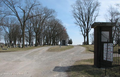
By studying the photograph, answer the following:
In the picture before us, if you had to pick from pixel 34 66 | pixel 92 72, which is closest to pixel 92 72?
pixel 92 72

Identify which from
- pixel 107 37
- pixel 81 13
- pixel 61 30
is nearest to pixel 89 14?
pixel 81 13

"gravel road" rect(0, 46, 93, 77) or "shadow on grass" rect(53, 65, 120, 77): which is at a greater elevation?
"shadow on grass" rect(53, 65, 120, 77)

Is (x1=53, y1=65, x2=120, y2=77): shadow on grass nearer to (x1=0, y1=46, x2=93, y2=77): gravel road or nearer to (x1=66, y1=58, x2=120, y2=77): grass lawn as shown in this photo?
(x1=66, y1=58, x2=120, y2=77): grass lawn

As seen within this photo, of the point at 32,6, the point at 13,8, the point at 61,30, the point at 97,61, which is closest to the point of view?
the point at 97,61

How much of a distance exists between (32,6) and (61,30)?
26513 mm

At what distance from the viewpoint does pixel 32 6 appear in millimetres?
30203

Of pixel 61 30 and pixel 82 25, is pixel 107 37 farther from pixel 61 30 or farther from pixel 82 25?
pixel 61 30

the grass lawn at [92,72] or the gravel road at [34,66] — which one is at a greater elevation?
the grass lawn at [92,72]

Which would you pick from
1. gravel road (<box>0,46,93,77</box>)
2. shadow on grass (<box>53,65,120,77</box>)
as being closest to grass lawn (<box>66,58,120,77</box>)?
shadow on grass (<box>53,65,120,77</box>)

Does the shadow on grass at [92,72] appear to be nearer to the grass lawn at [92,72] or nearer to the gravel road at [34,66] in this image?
the grass lawn at [92,72]

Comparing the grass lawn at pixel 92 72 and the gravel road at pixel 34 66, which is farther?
the gravel road at pixel 34 66

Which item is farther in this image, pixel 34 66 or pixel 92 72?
pixel 34 66

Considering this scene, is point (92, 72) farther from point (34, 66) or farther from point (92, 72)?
point (34, 66)

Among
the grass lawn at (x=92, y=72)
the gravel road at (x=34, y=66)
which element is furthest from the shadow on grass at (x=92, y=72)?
the gravel road at (x=34, y=66)
